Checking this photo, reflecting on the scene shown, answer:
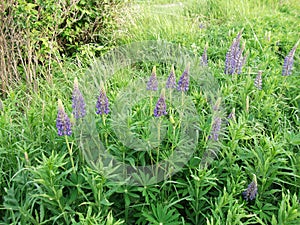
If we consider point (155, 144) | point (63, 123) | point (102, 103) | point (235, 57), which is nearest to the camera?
point (63, 123)

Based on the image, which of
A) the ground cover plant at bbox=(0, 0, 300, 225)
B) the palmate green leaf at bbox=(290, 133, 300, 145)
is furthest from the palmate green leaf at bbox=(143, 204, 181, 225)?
the palmate green leaf at bbox=(290, 133, 300, 145)

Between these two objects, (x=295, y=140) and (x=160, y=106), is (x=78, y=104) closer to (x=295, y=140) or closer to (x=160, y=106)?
(x=160, y=106)

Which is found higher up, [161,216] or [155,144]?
[155,144]

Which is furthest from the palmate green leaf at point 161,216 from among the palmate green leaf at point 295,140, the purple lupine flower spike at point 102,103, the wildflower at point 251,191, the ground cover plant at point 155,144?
the palmate green leaf at point 295,140

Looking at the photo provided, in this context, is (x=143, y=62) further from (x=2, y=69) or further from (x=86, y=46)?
(x=2, y=69)

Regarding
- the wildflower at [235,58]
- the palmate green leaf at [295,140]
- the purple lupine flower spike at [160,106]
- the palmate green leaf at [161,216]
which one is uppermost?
the purple lupine flower spike at [160,106]

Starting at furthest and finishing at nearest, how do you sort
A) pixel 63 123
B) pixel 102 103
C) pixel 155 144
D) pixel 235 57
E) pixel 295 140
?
pixel 235 57 < pixel 295 140 < pixel 155 144 < pixel 102 103 < pixel 63 123

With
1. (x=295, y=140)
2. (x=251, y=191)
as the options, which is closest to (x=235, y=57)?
(x=295, y=140)

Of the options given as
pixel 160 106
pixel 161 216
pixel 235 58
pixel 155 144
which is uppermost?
pixel 160 106

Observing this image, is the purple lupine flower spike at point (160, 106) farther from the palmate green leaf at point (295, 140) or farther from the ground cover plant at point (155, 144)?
the palmate green leaf at point (295, 140)

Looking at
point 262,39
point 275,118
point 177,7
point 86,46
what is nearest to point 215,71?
point 275,118

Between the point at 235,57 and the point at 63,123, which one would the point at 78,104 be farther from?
the point at 235,57

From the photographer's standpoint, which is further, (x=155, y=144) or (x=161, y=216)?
(x=155, y=144)

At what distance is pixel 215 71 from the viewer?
356 centimetres
